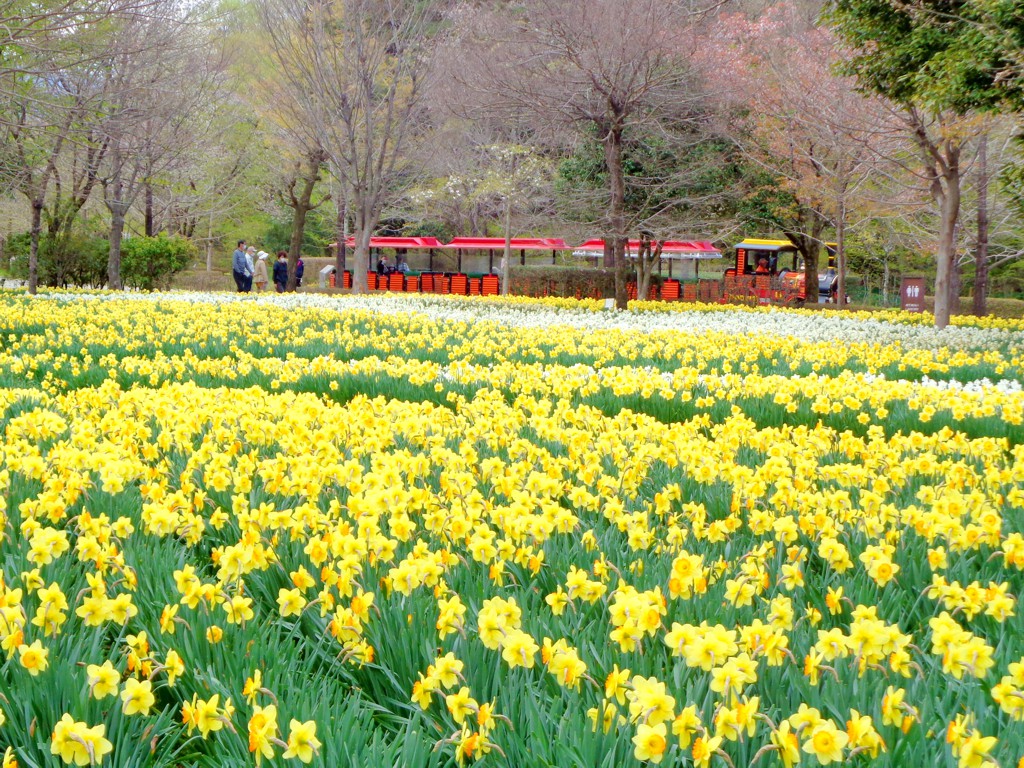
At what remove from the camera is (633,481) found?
3.57 m

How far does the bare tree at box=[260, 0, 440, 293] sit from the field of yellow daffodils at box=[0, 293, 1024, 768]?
18.6 meters

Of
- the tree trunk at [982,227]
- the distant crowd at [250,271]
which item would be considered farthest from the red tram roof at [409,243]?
the tree trunk at [982,227]

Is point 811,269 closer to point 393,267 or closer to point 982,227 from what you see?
point 982,227

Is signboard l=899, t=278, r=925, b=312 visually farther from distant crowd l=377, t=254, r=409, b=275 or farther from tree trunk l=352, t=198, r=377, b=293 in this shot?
distant crowd l=377, t=254, r=409, b=275

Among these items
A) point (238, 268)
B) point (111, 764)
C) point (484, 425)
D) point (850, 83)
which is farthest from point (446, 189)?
point (111, 764)

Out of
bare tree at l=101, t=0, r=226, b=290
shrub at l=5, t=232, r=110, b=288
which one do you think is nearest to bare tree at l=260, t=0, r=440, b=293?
bare tree at l=101, t=0, r=226, b=290

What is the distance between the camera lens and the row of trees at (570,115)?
12695 millimetres

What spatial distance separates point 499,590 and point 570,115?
56.5 ft

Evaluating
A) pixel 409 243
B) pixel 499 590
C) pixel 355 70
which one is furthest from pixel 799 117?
pixel 409 243

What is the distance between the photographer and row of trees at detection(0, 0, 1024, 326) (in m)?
12.7

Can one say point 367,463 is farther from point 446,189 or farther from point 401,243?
point 401,243

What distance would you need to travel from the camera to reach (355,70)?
73.9ft

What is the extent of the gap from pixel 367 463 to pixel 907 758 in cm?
275

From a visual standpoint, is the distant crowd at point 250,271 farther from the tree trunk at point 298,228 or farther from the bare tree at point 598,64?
the bare tree at point 598,64
